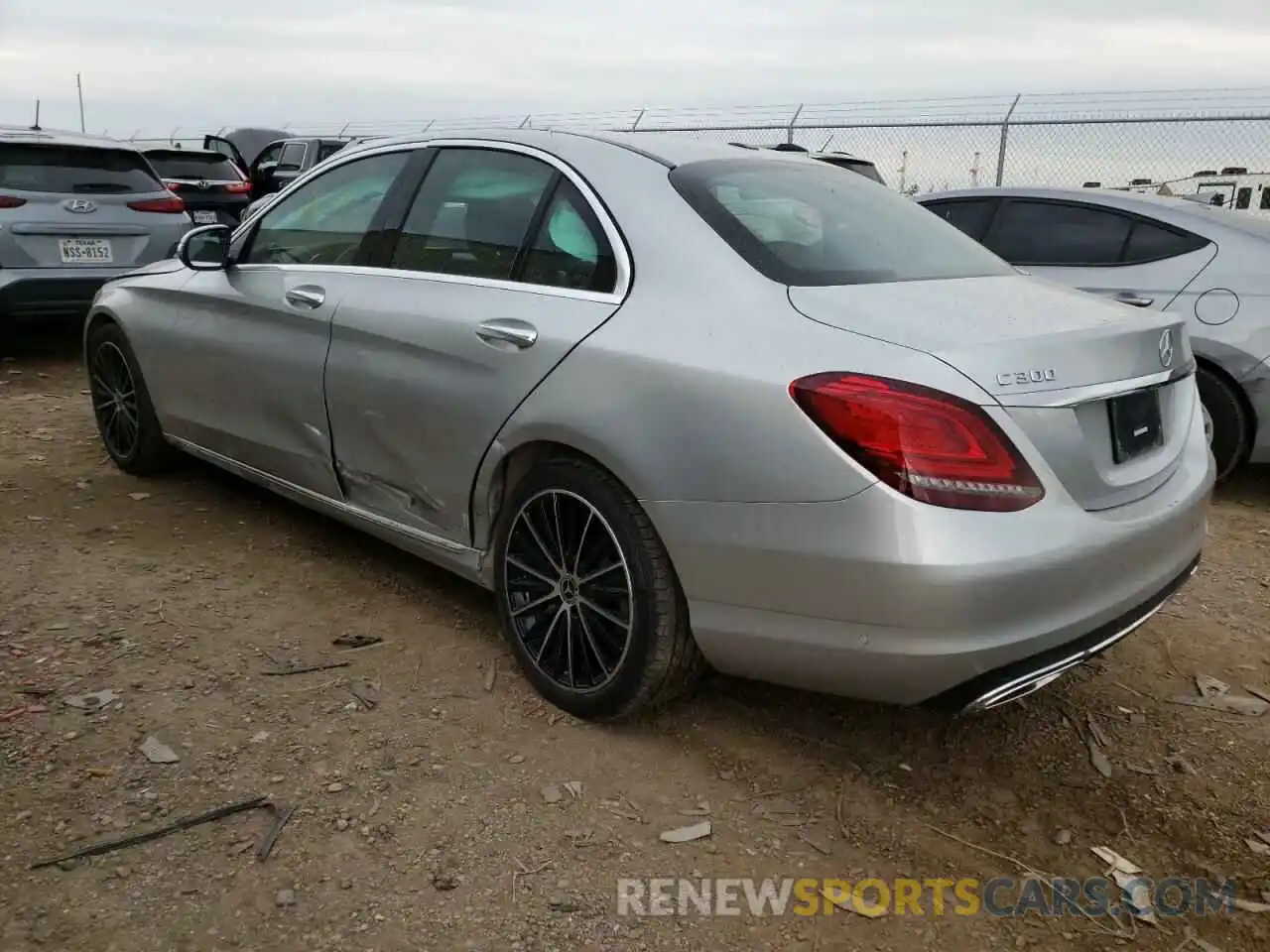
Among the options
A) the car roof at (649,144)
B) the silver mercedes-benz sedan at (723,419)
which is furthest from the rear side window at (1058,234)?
the car roof at (649,144)

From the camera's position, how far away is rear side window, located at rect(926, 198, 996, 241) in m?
5.97

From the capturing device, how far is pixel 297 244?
12.8ft

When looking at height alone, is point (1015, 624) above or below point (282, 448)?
above

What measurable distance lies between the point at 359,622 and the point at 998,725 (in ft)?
6.65

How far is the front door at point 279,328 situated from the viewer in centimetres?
364

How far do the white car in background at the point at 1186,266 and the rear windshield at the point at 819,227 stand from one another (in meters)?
1.99

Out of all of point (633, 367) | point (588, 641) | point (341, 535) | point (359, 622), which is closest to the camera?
point (633, 367)

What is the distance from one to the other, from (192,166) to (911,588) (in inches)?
512

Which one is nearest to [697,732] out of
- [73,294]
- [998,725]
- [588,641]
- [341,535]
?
[588,641]

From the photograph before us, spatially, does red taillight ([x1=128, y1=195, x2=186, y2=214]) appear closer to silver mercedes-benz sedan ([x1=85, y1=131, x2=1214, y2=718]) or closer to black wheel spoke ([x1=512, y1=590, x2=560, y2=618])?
silver mercedes-benz sedan ([x1=85, y1=131, x2=1214, y2=718])

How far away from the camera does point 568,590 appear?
113 inches

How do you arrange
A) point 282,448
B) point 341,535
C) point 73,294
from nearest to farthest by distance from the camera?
point 282,448, point 341,535, point 73,294

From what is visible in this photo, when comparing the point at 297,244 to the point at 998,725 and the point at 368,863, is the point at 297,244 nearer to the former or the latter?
the point at 368,863

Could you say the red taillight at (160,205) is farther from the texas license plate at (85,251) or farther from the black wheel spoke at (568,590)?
the black wheel spoke at (568,590)
